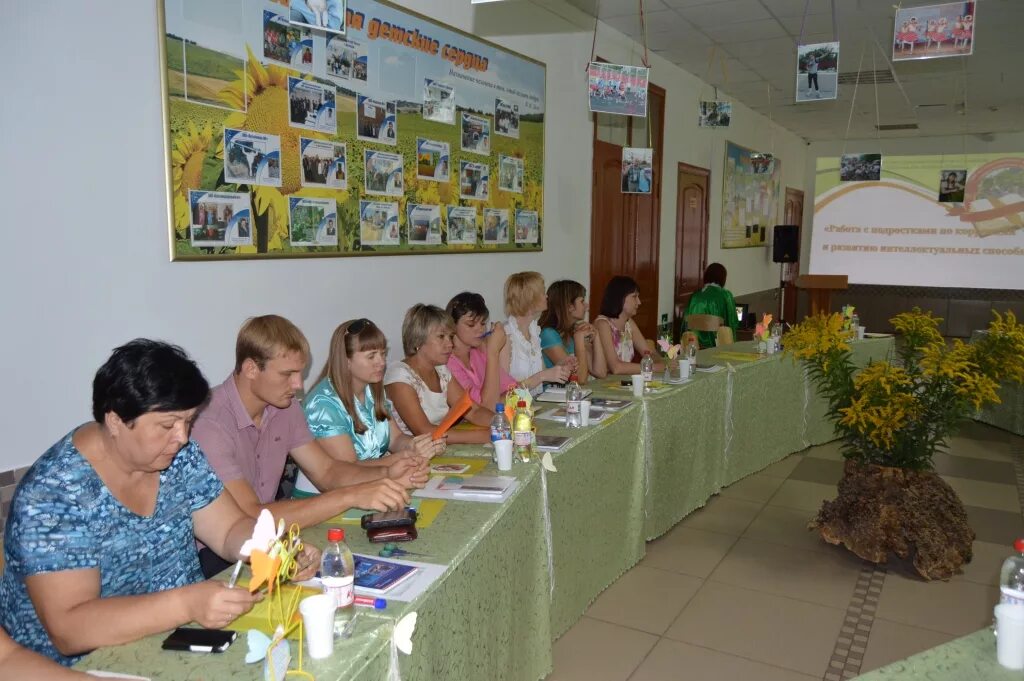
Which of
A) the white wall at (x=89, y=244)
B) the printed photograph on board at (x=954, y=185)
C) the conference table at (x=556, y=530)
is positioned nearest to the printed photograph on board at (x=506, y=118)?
the white wall at (x=89, y=244)

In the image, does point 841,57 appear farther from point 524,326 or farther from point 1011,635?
point 1011,635

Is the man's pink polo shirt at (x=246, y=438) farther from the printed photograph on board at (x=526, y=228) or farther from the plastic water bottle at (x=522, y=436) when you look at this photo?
the printed photograph on board at (x=526, y=228)

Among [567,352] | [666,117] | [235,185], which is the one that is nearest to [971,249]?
[666,117]

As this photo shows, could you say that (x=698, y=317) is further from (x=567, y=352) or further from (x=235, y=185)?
(x=235, y=185)

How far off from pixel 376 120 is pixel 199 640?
9.60ft

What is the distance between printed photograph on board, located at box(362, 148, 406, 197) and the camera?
3740 mm

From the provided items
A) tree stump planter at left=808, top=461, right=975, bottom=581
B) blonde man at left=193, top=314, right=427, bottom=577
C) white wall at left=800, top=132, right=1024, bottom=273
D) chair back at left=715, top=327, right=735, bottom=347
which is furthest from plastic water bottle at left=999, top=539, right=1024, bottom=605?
white wall at left=800, top=132, right=1024, bottom=273

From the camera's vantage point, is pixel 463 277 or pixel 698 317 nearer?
pixel 463 277

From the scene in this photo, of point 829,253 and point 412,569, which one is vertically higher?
point 829,253

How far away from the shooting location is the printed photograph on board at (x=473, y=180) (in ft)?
14.7

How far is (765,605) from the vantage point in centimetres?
324

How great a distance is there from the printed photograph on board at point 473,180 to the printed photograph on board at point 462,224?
0.09m

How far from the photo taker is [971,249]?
1062 centimetres

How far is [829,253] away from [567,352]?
833 cm
